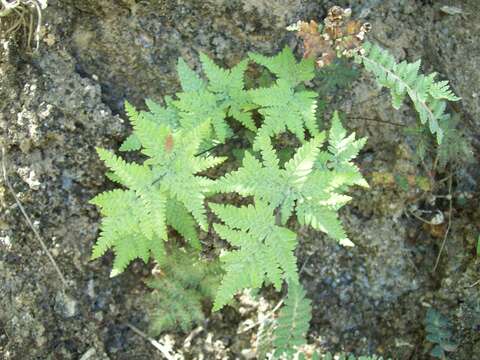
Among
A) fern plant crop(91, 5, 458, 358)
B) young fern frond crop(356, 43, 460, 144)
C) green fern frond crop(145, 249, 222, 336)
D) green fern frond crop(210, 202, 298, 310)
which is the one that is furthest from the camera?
green fern frond crop(145, 249, 222, 336)

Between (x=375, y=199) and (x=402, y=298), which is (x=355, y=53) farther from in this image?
(x=402, y=298)

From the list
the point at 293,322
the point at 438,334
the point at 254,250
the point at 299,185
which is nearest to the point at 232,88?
the point at 299,185

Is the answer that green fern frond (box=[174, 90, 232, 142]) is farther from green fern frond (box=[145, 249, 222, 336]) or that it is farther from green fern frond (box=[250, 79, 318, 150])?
green fern frond (box=[145, 249, 222, 336])

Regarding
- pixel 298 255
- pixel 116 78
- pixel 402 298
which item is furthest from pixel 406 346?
pixel 116 78

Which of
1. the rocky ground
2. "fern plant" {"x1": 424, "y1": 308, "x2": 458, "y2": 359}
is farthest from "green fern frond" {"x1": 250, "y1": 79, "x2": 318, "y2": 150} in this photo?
"fern plant" {"x1": 424, "y1": 308, "x2": 458, "y2": 359}

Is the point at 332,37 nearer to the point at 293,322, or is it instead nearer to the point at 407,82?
the point at 407,82
